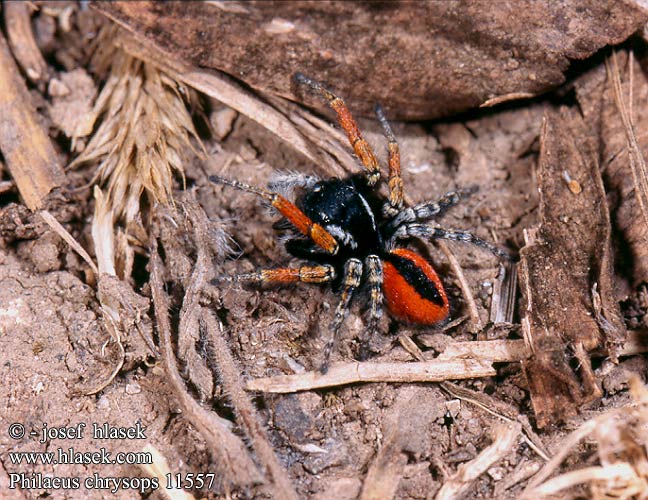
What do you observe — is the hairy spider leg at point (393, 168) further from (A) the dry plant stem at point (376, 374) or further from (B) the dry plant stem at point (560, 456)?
(B) the dry plant stem at point (560, 456)

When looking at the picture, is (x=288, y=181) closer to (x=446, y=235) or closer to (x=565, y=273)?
(x=446, y=235)

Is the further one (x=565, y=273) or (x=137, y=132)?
(x=137, y=132)

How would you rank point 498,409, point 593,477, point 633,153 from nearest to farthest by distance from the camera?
point 593,477 → point 498,409 → point 633,153

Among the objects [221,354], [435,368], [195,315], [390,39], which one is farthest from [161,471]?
[390,39]

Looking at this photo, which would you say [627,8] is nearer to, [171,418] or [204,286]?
[204,286]

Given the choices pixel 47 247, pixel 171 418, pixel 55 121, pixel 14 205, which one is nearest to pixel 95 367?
pixel 171 418

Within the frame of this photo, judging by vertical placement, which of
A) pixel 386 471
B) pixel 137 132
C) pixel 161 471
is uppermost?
pixel 137 132
